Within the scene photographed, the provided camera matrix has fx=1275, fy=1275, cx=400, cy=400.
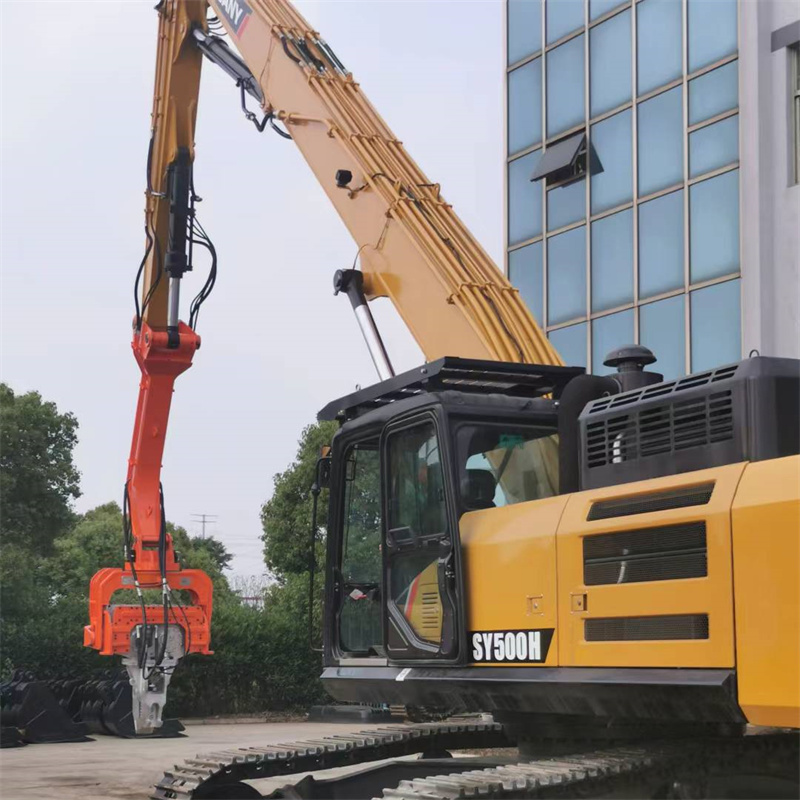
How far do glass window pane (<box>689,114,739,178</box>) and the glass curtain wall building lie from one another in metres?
0.02

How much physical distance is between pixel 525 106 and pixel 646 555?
21.6 m

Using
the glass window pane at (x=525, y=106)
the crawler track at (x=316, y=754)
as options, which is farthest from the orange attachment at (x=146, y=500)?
the glass window pane at (x=525, y=106)

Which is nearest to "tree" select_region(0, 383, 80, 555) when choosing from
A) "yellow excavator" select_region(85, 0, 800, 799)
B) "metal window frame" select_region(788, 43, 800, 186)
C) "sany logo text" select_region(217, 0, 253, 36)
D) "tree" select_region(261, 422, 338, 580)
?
"tree" select_region(261, 422, 338, 580)

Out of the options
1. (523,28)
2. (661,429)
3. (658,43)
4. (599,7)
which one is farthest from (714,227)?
(661,429)

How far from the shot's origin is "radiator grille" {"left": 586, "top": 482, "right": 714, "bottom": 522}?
220 inches

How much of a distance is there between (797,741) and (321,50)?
7757 millimetres

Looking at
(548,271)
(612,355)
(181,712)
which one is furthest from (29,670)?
(612,355)

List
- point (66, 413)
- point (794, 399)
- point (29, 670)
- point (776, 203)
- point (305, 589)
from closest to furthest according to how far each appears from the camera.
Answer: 1. point (794, 399)
2. point (776, 203)
3. point (29, 670)
4. point (305, 589)
5. point (66, 413)

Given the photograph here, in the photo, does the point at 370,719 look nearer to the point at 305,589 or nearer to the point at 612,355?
the point at 305,589

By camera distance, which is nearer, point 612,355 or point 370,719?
point 612,355

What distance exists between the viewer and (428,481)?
7.02 metres

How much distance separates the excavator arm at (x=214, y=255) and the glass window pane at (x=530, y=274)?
1166cm

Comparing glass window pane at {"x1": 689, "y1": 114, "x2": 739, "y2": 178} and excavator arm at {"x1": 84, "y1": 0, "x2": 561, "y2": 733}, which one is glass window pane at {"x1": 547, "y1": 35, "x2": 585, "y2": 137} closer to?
glass window pane at {"x1": 689, "y1": 114, "x2": 739, "y2": 178}

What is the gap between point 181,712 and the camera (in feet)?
81.5
